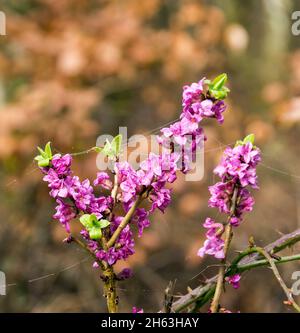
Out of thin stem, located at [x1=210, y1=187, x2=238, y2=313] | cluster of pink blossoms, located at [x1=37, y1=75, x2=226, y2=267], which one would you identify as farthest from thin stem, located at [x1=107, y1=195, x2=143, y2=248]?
thin stem, located at [x1=210, y1=187, x2=238, y2=313]

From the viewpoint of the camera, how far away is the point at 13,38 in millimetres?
3789

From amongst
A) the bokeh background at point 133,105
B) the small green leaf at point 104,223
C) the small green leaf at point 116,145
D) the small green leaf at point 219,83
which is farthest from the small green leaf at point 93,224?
the bokeh background at point 133,105

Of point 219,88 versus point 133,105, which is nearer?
point 219,88

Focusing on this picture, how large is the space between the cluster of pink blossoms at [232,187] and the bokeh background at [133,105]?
2281 millimetres

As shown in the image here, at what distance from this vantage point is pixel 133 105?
4.36 metres

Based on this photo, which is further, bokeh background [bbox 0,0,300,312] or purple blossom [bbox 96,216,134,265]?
bokeh background [bbox 0,0,300,312]

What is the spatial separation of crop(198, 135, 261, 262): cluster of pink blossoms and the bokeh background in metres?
2.28

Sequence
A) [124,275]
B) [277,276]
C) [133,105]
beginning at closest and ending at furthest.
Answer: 1. [277,276]
2. [124,275]
3. [133,105]

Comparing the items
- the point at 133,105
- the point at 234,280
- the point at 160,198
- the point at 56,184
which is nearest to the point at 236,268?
the point at 234,280

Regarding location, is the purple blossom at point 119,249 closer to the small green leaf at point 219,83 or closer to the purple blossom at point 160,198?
the purple blossom at point 160,198

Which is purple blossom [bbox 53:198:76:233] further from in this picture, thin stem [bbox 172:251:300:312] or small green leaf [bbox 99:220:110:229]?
thin stem [bbox 172:251:300:312]

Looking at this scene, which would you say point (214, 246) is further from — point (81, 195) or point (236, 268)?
point (81, 195)

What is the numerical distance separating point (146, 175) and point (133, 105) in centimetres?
369

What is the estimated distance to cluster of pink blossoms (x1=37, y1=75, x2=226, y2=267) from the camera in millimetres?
701
